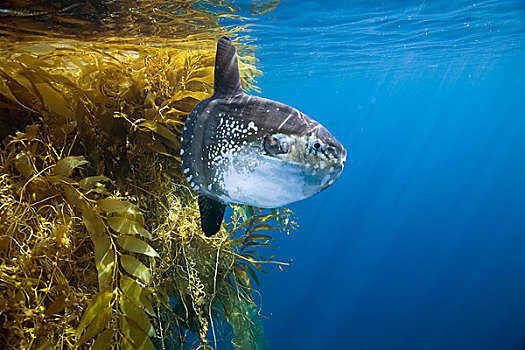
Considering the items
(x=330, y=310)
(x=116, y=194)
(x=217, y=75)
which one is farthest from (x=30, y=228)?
(x=330, y=310)

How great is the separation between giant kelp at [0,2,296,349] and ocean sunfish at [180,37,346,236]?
0.76 meters

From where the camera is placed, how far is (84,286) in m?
2.39

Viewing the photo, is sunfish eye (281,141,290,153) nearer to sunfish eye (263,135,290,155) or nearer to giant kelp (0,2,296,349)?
sunfish eye (263,135,290,155)

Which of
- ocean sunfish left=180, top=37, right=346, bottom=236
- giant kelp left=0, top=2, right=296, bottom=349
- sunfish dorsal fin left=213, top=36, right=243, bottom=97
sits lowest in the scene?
giant kelp left=0, top=2, right=296, bottom=349

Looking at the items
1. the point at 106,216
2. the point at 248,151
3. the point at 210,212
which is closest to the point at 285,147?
the point at 248,151

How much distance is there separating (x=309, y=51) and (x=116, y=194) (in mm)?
13343

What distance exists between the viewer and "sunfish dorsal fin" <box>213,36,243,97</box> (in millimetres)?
1806

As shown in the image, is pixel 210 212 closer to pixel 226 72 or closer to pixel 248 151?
pixel 248 151

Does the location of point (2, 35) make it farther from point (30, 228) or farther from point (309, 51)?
point (309, 51)

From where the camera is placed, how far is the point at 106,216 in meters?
2.33

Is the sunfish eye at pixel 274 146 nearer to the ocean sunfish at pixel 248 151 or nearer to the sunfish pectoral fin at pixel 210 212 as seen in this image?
the ocean sunfish at pixel 248 151

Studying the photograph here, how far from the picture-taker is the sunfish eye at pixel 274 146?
147 centimetres

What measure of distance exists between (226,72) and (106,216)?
140cm

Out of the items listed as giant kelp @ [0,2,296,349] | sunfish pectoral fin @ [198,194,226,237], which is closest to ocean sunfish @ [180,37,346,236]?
sunfish pectoral fin @ [198,194,226,237]
